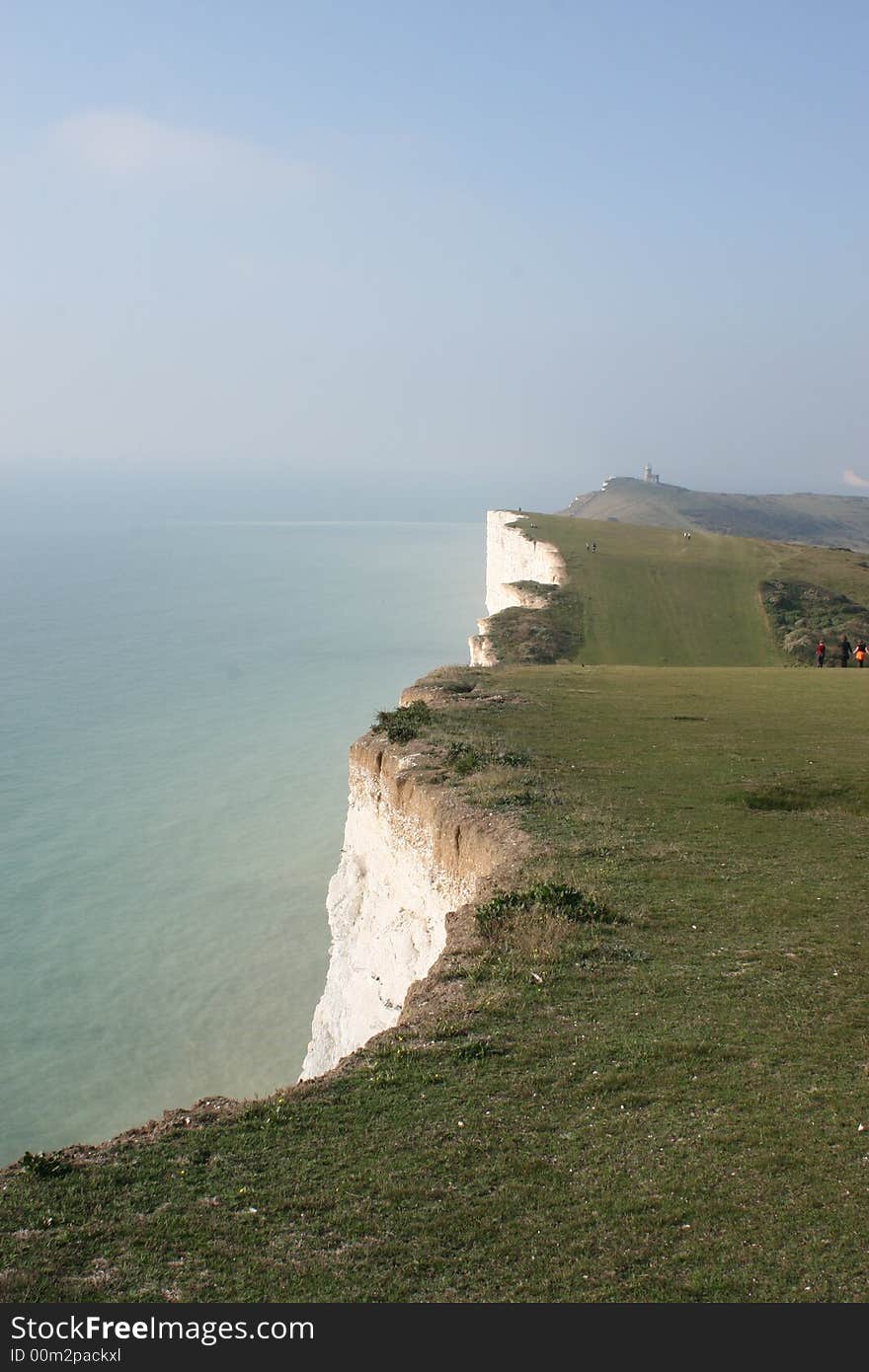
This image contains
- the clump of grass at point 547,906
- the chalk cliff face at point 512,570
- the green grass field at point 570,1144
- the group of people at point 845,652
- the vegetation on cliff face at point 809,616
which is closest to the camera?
the green grass field at point 570,1144

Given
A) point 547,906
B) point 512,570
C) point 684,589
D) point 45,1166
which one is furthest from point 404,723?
point 512,570

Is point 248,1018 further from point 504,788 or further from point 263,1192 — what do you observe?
point 263,1192

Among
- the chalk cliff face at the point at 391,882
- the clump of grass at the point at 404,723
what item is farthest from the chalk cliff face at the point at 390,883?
Result: the clump of grass at the point at 404,723

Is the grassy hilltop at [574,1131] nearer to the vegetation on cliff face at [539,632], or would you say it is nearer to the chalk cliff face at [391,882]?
the chalk cliff face at [391,882]

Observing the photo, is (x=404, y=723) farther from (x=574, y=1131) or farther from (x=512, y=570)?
(x=512, y=570)

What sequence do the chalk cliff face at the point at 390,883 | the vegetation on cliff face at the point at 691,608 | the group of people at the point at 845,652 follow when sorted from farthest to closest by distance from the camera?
the vegetation on cliff face at the point at 691,608 < the group of people at the point at 845,652 < the chalk cliff face at the point at 390,883

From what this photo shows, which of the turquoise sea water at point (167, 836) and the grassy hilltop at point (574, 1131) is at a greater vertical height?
the grassy hilltop at point (574, 1131)

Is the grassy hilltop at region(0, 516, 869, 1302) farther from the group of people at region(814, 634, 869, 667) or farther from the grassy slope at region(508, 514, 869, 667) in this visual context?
the grassy slope at region(508, 514, 869, 667)
